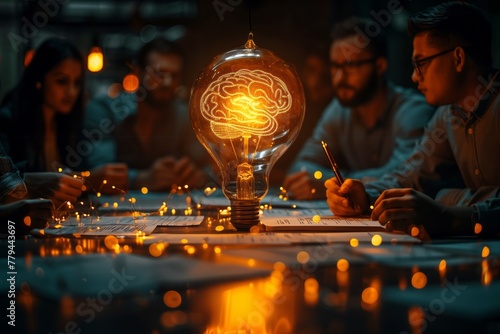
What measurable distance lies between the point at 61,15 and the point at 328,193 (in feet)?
10.8

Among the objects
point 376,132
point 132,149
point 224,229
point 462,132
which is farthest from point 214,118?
point 132,149

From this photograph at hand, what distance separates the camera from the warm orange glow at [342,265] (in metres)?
1.32

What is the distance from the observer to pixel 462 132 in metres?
2.17

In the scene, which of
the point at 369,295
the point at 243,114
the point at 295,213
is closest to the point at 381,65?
the point at 295,213

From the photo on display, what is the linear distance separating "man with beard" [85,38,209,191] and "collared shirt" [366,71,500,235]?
2.17 metres

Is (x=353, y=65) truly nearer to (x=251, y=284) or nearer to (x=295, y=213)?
(x=295, y=213)

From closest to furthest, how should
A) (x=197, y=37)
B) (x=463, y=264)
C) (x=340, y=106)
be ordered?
(x=463, y=264), (x=340, y=106), (x=197, y=37)

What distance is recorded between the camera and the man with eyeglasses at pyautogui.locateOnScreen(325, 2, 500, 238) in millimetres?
2051

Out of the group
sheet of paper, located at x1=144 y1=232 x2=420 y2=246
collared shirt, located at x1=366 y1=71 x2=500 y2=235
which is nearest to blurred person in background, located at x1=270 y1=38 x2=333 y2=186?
collared shirt, located at x1=366 y1=71 x2=500 y2=235

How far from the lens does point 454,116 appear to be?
2.21 m

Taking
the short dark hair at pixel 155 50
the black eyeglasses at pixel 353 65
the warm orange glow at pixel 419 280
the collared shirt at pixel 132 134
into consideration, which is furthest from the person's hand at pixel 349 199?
the short dark hair at pixel 155 50

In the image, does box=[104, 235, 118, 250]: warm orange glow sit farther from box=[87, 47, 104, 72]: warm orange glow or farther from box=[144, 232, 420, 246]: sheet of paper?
box=[87, 47, 104, 72]: warm orange glow

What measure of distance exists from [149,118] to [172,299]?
11.6ft

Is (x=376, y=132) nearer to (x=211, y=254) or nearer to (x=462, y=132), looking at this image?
(x=462, y=132)
